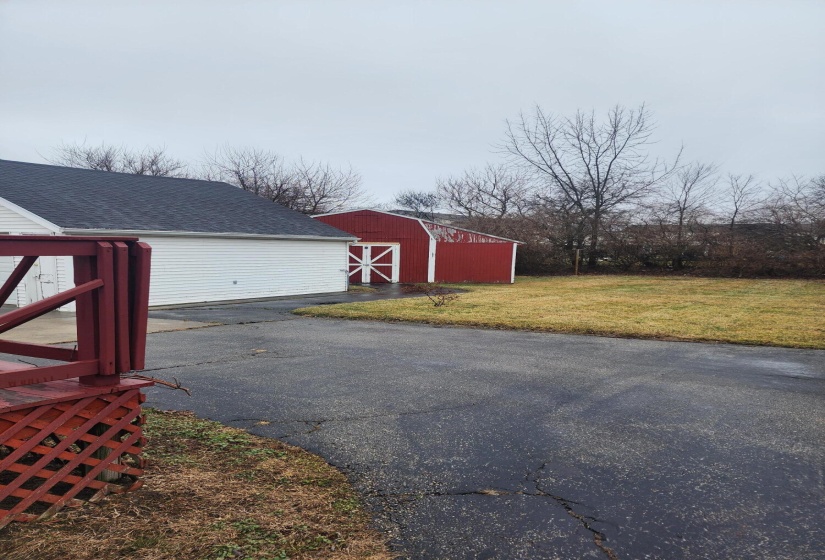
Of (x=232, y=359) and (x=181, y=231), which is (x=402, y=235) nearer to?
(x=181, y=231)

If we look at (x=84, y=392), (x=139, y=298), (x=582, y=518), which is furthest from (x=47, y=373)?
(x=582, y=518)

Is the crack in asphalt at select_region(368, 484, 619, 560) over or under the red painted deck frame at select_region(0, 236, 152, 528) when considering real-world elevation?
under

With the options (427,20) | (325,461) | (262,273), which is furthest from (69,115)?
(325,461)

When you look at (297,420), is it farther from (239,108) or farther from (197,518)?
(239,108)

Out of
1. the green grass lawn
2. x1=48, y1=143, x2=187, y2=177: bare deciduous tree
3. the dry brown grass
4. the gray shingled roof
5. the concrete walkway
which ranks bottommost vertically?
the concrete walkway

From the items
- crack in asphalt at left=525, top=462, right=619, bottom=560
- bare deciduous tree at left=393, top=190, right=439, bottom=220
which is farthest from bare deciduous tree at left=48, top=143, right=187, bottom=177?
crack in asphalt at left=525, top=462, right=619, bottom=560

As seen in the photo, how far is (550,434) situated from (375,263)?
20009 millimetres

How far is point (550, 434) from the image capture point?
14.4 feet

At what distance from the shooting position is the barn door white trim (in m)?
23.9

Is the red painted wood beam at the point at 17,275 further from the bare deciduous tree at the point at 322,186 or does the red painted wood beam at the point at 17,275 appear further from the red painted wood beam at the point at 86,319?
the bare deciduous tree at the point at 322,186

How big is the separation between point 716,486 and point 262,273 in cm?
1605

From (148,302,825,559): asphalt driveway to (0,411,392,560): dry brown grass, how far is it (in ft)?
0.77

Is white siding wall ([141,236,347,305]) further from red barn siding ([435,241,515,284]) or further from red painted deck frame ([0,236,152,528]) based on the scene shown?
red painted deck frame ([0,236,152,528])

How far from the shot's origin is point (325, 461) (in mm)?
3764
